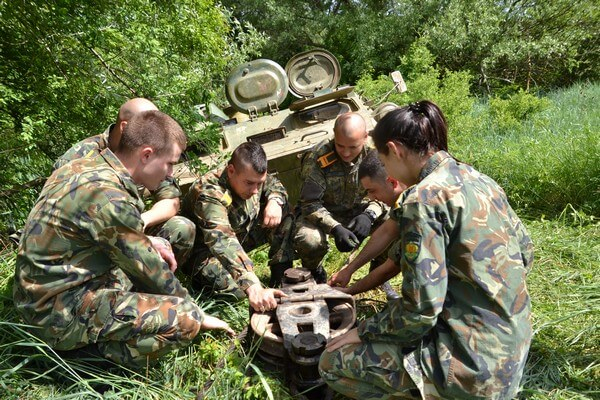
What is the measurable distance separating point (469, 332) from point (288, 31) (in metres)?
18.3

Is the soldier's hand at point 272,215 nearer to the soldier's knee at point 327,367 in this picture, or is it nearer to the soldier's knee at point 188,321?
the soldier's knee at point 188,321

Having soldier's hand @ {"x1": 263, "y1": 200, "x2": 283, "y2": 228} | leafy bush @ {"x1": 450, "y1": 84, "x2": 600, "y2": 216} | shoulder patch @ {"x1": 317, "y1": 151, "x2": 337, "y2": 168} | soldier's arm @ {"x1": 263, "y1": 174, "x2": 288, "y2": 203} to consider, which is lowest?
leafy bush @ {"x1": 450, "y1": 84, "x2": 600, "y2": 216}

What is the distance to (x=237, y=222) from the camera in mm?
4562

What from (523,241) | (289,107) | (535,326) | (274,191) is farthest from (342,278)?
(289,107)

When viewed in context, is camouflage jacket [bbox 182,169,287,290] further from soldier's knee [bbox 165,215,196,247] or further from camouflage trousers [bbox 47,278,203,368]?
camouflage trousers [bbox 47,278,203,368]

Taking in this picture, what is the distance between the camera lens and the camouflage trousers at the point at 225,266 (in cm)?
421

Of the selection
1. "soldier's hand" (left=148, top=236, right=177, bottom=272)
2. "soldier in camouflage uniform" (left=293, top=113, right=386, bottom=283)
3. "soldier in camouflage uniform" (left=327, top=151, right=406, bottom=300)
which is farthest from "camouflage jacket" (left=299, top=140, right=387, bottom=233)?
"soldier's hand" (left=148, top=236, right=177, bottom=272)

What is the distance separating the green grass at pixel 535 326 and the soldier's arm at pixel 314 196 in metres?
0.71

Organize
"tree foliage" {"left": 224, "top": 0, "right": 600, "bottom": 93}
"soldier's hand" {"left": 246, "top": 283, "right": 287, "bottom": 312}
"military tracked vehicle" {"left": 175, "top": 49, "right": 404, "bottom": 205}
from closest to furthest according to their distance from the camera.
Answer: "soldier's hand" {"left": 246, "top": 283, "right": 287, "bottom": 312}
"military tracked vehicle" {"left": 175, "top": 49, "right": 404, "bottom": 205}
"tree foliage" {"left": 224, "top": 0, "right": 600, "bottom": 93}

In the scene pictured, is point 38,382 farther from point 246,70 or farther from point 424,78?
point 424,78

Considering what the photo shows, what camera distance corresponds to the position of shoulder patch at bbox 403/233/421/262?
2322 mm

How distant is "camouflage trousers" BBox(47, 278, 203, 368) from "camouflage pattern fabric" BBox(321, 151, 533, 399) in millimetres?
1228

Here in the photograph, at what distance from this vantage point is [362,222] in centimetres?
469

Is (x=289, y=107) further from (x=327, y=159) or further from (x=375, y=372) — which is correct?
(x=375, y=372)
